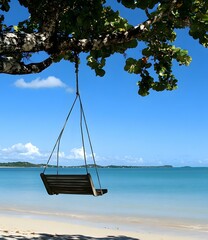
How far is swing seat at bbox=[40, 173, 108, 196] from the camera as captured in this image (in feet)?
18.3

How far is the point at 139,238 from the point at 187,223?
17.4 feet

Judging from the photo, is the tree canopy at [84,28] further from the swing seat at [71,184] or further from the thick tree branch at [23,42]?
the swing seat at [71,184]

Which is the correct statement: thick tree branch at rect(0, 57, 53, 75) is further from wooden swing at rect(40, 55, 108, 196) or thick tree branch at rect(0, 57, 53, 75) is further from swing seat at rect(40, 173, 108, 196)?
swing seat at rect(40, 173, 108, 196)

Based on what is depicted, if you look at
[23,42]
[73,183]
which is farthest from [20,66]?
[73,183]

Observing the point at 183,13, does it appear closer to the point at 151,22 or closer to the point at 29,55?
the point at 151,22

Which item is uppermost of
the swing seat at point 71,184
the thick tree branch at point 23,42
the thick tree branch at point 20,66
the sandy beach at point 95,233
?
the thick tree branch at point 23,42

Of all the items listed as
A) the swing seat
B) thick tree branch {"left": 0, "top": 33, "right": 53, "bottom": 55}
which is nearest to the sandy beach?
the swing seat

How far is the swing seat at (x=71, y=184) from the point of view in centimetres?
559

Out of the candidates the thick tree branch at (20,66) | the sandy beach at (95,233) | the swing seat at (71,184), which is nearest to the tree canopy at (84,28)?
the thick tree branch at (20,66)

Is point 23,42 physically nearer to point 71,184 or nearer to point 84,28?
point 84,28

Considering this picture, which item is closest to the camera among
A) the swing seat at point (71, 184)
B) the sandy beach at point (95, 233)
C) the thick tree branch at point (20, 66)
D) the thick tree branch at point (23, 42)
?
the thick tree branch at point (23, 42)

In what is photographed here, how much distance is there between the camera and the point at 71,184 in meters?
5.80

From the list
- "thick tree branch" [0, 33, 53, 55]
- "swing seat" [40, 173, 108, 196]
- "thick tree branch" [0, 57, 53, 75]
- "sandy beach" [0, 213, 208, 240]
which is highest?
"thick tree branch" [0, 33, 53, 55]

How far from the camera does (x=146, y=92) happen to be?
7113 mm
